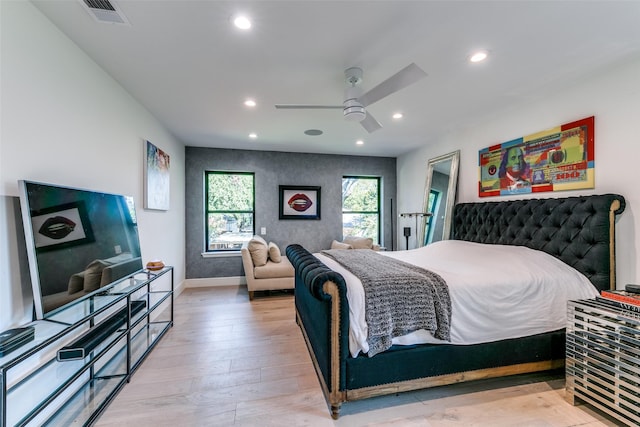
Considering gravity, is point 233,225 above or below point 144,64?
below

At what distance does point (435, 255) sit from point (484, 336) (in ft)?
3.46

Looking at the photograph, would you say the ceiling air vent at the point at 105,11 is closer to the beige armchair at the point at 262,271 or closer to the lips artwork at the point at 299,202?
the beige armchair at the point at 262,271

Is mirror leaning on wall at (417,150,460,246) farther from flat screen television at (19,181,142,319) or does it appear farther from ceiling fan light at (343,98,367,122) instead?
flat screen television at (19,181,142,319)

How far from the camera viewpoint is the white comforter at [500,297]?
72.9 inches

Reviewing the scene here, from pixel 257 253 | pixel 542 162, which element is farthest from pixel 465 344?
pixel 257 253

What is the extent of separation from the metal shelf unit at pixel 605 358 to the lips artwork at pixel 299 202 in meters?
4.01

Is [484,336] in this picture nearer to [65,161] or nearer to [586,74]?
[586,74]

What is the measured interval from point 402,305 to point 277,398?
3.64 feet

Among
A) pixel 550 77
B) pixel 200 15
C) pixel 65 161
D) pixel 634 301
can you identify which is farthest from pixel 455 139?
pixel 65 161

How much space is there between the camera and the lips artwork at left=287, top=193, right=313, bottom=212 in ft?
17.1

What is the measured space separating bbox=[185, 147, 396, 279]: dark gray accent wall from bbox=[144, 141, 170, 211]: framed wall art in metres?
1.09

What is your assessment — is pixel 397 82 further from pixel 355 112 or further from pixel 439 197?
pixel 439 197

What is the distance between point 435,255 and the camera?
2932 mm

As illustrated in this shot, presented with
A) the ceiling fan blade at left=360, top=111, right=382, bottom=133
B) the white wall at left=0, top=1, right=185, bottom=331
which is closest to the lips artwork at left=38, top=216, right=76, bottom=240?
the white wall at left=0, top=1, right=185, bottom=331
